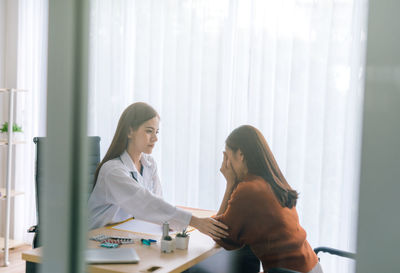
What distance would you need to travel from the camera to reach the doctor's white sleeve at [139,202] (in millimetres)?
1616

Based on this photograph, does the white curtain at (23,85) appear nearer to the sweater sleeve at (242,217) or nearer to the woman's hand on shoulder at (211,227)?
the woman's hand on shoulder at (211,227)

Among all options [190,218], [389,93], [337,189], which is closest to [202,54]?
[337,189]

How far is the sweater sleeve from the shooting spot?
1412 mm

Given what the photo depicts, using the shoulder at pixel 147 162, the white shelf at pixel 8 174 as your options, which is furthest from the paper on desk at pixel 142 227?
the white shelf at pixel 8 174

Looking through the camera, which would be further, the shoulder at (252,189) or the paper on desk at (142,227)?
the paper on desk at (142,227)

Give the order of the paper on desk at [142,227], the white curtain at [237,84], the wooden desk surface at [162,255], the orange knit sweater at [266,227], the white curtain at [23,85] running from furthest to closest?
the white curtain at [23,85]
the white curtain at [237,84]
the paper on desk at [142,227]
the orange knit sweater at [266,227]
the wooden desk surface at [162,255]

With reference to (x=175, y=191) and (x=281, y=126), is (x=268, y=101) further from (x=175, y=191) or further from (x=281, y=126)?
(x=175, y=191)

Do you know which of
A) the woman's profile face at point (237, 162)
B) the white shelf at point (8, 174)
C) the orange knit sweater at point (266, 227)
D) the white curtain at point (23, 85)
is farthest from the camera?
the white curtain at point (23, 85)

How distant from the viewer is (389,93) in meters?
0.42

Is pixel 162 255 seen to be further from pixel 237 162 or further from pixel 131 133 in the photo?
pixel 131 133

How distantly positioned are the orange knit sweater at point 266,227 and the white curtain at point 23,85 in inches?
91.2

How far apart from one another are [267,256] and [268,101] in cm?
115

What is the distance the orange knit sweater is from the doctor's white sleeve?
0.25m

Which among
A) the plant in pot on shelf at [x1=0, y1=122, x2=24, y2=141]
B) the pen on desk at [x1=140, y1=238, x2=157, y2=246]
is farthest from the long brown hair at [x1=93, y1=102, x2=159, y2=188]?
the plant in pot on shelf at [x1=0, y1=122, x2=24, y2=141]
